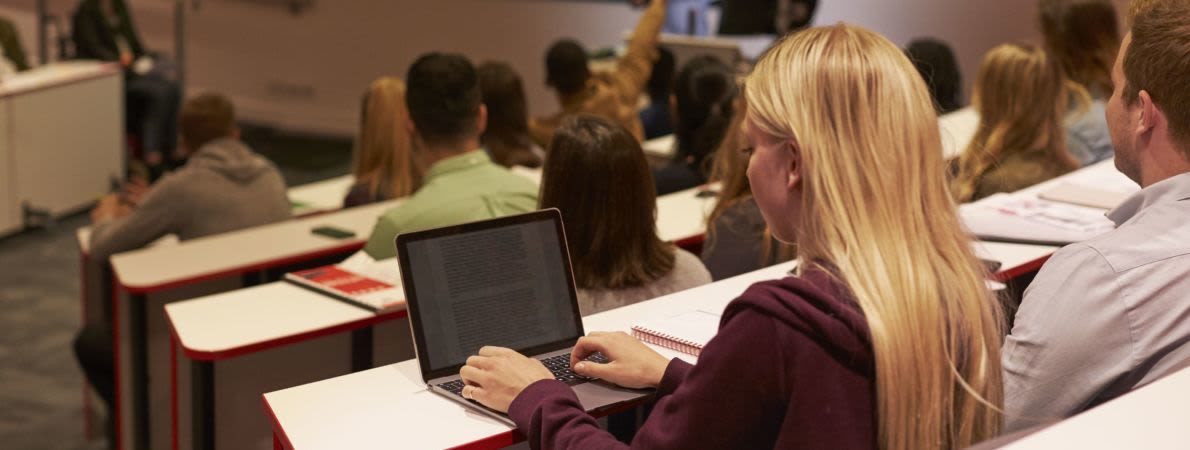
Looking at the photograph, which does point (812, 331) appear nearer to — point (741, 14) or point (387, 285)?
point (387, 285)

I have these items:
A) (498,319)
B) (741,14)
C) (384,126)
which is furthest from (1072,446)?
(741,14)

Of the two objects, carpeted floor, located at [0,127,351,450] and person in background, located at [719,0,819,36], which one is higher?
person in background, located at [719,0,819,36]

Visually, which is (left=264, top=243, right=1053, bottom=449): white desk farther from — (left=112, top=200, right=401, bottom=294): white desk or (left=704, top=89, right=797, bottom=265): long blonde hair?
(left=112, top=200, right=401, bottom=294): white desk

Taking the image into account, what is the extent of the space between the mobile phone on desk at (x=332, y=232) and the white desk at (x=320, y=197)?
59 centimetres

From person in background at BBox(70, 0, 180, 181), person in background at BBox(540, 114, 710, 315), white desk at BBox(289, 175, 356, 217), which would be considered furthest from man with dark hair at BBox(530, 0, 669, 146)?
person in background at BBox(70, 0, 180, 181)

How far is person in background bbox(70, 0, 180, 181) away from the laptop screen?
6267 millimetres

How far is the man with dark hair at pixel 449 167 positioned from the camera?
3197 millimetres

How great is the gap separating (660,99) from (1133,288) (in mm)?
4766

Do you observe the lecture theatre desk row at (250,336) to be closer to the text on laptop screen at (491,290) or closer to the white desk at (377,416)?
the text on laptop screen at (491,290)

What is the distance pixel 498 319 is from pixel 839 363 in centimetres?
78

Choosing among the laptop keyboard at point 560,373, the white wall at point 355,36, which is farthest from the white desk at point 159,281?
the white wall at point 355,36

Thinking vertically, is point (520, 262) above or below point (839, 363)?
below

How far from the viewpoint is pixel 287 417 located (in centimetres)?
195

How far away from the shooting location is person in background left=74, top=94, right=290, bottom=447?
12.8 ft
